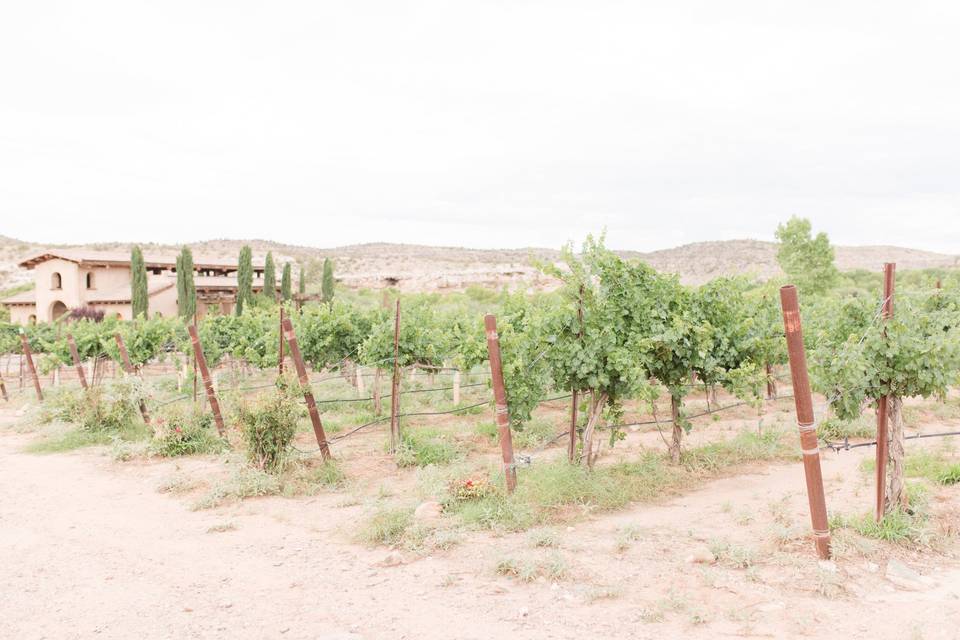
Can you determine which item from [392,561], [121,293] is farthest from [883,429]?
[121,293]

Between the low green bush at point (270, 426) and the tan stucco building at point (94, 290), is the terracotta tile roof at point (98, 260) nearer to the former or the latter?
the tan stucco building at point (94, 290)

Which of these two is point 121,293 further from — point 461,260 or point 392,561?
point 461,260

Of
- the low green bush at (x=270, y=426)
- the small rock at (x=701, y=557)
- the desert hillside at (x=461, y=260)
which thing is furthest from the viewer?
the desert hillside at (x=461, y=260)

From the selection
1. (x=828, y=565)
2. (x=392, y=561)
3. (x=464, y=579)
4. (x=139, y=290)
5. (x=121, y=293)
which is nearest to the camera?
(x=828, y=565)

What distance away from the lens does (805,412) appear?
16.5 feet

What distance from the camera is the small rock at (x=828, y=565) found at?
4928 mm

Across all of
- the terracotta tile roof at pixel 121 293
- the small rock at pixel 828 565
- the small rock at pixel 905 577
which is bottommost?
the small rock at pixel 905 577

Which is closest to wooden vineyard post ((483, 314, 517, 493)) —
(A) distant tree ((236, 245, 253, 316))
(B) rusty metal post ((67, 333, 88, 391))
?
(B) rusty metal post ((67, 333, 88, 391))

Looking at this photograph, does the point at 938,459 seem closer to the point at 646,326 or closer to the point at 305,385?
the point at 646,326

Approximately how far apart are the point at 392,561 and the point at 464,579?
Result: 72 centimetres

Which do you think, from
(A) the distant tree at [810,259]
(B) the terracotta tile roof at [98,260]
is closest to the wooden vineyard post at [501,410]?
(A) the distant tree at [810,259]

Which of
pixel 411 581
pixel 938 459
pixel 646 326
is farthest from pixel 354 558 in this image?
pixel 938 459

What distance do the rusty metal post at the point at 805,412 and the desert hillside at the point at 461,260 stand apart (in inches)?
1847

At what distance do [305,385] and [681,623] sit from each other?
5.48m
